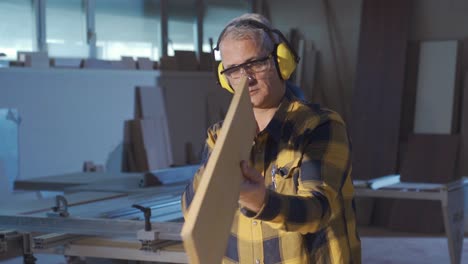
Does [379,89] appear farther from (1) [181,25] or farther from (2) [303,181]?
(2) [303,181]

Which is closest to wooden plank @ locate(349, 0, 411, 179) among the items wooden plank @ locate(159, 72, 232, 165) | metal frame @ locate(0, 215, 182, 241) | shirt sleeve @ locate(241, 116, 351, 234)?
wooden plank @ locate(159, 72, 232, 165)

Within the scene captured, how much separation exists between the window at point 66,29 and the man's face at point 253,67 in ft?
17.4

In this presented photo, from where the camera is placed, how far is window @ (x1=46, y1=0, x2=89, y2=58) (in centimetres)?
656

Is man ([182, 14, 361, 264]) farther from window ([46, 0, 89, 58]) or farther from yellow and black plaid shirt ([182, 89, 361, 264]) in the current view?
window ([46, 0, 89, 58])

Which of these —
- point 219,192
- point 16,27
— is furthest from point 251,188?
point 16,27

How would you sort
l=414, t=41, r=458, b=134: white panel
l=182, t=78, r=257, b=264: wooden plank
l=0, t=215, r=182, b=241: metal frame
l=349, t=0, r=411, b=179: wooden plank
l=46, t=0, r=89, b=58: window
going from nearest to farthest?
l=182, t=78, r=257, b=264: wooden plank
l=0, t=215, r=182, b=241: metal frame
l=46, t=0, r=89, b=58: window
l=414, t=41, r=458, b=134: white panel
l=349, t=0, r=411, b=179: wooden plank

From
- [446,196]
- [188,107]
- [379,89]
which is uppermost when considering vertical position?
[379,89]

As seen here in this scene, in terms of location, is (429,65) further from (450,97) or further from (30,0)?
(30,0)

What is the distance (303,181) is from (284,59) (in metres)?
0.25

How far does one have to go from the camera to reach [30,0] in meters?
6.41

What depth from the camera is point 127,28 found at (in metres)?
7.36

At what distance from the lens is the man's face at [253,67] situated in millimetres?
1424

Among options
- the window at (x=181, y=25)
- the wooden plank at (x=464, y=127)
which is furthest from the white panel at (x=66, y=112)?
the wooden plank at (x=464, y=127)

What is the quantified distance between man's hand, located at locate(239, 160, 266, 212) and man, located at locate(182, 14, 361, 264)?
182 millimetres
